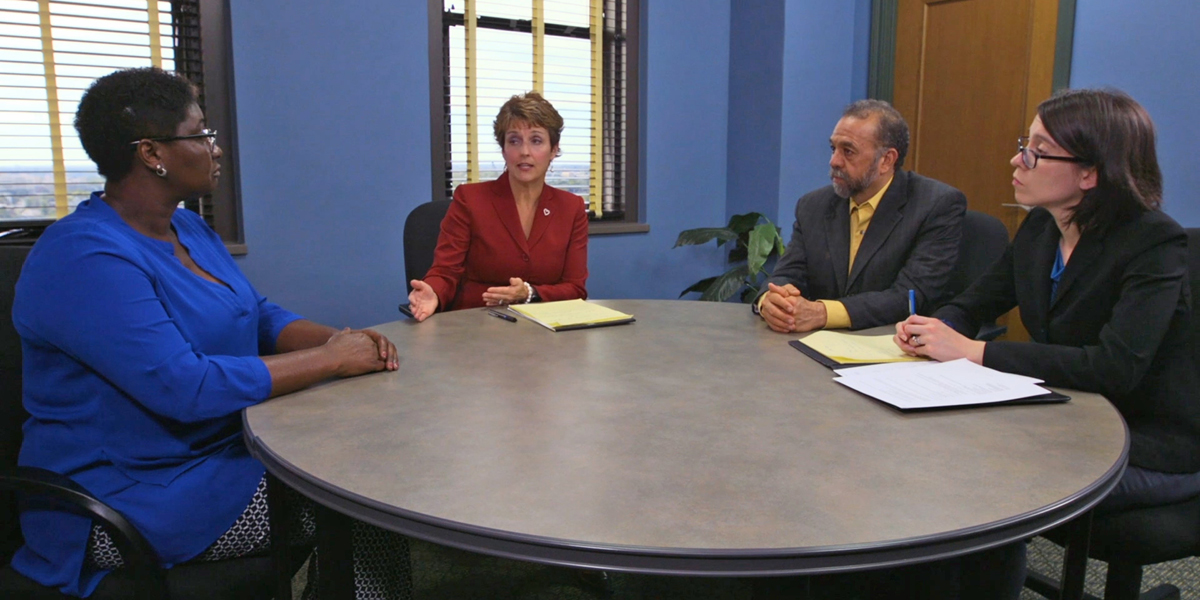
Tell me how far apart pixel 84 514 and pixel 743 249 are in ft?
10.9

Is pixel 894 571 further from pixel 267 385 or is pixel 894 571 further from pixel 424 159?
pixel 424 159

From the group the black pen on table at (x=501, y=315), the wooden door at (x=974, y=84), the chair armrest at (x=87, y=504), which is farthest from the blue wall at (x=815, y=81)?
the chair armrest at (x=87, y=504)

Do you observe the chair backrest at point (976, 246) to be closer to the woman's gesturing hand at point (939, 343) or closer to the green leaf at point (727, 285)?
the woman's gesturing hand at point (939, 343)

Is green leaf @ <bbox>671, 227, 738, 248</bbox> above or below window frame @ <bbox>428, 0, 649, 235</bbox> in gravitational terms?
below

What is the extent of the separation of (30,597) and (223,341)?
50 centimetres

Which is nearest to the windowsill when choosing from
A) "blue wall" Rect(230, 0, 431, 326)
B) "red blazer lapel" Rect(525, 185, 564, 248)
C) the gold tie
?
"blue wall" Rect(230, 0, 431, 326)

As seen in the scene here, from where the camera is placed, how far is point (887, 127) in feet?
7.47

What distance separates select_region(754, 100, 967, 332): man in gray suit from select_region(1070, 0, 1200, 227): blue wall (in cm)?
152

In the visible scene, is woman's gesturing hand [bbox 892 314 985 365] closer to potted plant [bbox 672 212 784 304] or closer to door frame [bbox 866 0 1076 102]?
potted plant [bbox 672 212 784 304]

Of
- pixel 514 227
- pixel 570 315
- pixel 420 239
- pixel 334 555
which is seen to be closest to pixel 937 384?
pixel 570 315

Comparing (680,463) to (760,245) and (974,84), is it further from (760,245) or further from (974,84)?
(974,84)

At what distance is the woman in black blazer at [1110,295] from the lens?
4.56 ft

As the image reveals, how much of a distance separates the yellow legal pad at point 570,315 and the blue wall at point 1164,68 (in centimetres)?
246

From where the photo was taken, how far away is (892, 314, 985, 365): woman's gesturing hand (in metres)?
1.54
